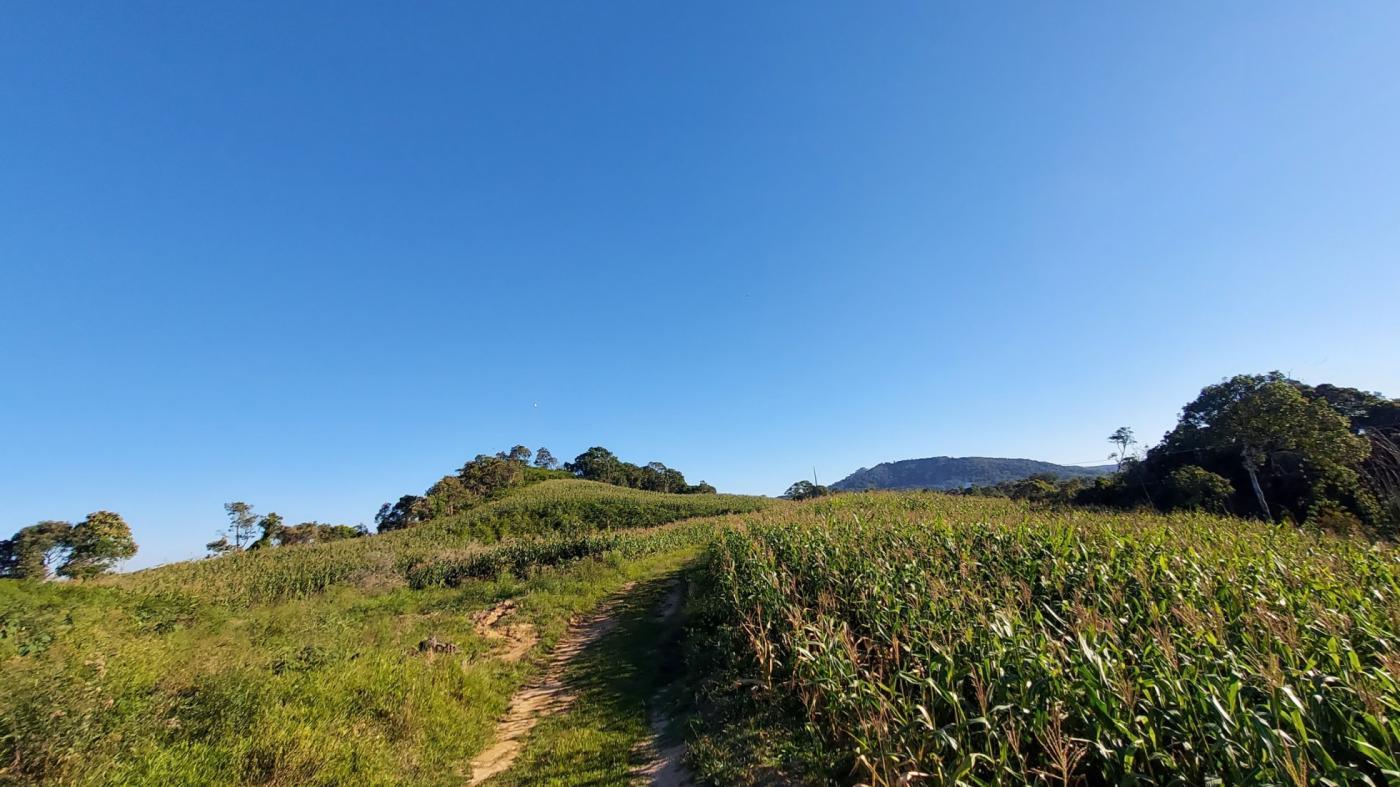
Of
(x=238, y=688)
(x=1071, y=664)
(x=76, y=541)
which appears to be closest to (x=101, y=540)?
(x=76, y=541)

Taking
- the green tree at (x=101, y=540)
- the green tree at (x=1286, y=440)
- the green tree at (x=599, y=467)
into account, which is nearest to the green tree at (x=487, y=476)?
the green tree at (x=599, y=467)

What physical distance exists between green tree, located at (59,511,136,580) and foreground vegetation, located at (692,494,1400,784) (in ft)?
178

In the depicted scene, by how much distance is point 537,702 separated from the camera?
8.84 m

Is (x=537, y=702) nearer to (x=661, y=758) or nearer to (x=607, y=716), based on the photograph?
(x=607, y=716)

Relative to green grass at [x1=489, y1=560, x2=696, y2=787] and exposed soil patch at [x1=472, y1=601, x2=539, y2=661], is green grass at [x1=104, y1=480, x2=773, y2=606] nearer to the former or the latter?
exposed soil patch at [x1=472, y1=601, x2=539, y2=661]

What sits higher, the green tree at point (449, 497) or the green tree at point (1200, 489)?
the green tree at point (449, 497)

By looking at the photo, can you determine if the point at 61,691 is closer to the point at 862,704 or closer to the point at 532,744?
the point at 532,744

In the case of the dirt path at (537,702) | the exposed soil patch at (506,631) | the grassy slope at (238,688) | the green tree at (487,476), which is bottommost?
the dirt path at (537,702)

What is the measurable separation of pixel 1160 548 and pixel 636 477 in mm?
99555

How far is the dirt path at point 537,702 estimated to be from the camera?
6.80 m

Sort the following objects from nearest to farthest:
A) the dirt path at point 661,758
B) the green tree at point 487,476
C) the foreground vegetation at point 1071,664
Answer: the foreground vegetation at point 1071,664 < the dirt path at point 661,758 < the green tree at point 487,476

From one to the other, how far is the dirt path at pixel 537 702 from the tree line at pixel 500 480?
51.5 meters

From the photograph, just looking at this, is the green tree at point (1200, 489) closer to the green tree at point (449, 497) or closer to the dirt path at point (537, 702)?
the dirt path at point (537, 702)

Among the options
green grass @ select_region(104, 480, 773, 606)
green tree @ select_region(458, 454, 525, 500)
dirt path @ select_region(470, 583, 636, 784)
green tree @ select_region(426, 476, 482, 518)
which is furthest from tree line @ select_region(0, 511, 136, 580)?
dirt path @ select_region(470, 583, 636, 784)
